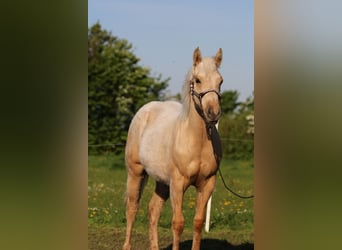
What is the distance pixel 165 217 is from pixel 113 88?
22.1 ft

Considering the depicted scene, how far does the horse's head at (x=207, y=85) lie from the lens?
12.2 feet

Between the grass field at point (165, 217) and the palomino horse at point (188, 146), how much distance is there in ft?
3.33

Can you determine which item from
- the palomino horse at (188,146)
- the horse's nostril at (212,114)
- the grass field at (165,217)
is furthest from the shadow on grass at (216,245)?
the horse's nostril at (212,114)

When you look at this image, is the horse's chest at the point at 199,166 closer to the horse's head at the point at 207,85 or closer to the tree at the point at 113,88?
the horse's head at the point at 207,85

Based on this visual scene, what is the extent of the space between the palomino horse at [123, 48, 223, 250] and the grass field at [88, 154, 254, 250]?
3.33 ft

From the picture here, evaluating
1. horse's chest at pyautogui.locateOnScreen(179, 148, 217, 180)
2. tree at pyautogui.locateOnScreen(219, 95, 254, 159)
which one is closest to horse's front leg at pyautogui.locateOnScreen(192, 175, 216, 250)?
horse's chest at pyautogui.locateOnScreen(179, 148, 217, 180)

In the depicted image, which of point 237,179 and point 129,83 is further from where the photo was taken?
point 129,83

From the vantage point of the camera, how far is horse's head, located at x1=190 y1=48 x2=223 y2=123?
146 inches

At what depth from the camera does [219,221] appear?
655cm

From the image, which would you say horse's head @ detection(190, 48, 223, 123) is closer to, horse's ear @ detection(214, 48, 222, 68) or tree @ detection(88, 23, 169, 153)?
horse's ear @ detection(214, 48, 222, 68)
